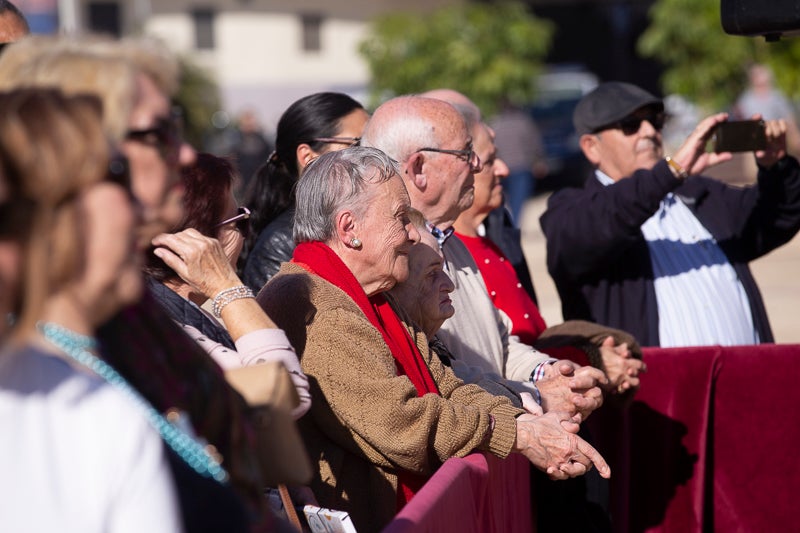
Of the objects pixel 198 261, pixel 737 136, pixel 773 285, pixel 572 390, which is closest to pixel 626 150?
pixel 737 136

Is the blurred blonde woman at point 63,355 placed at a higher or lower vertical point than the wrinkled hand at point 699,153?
higher

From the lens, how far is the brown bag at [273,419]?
2.14 metres

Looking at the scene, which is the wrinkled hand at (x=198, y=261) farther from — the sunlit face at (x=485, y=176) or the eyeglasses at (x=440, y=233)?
the sunlit face at (x=485, y=176)

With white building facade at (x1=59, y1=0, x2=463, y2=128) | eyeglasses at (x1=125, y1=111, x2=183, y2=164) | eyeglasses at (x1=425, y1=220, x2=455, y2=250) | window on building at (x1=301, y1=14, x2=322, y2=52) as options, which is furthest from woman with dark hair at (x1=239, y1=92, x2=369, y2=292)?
window on building at (x1=301, y1=14, x2=322, y2=52)

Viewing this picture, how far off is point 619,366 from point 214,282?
2.00m

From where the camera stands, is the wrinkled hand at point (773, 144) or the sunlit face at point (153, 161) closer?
the sunlit face at point (153, 161)

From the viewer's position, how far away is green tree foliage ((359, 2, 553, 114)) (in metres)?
20.7

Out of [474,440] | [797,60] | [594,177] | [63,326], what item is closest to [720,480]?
[594,177]

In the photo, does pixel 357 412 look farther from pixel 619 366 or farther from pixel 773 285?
pixel 773 285

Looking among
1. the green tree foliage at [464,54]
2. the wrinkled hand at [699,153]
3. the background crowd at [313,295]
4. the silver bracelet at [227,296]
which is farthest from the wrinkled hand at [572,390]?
the green tree foliage at [464,54]

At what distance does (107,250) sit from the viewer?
1741 millimetres

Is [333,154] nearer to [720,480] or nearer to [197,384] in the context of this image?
[197,384]

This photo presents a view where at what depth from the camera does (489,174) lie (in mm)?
5004

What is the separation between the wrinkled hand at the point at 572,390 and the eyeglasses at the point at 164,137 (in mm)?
2255
